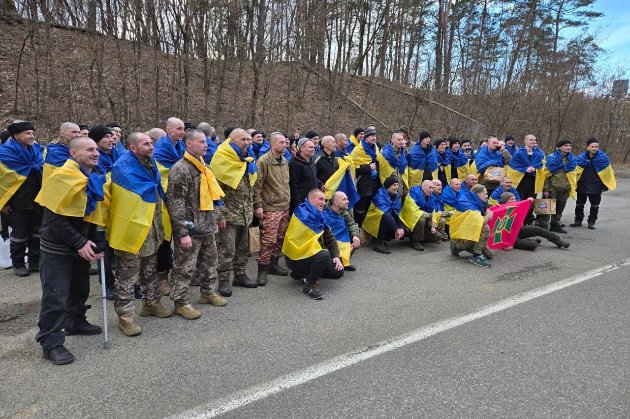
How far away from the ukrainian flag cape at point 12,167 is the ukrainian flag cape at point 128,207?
2.67 meters

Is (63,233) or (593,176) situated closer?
(63,233)

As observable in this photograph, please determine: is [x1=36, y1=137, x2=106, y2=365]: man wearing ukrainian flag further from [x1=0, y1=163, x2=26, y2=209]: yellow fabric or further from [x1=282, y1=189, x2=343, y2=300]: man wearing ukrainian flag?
[x1=0, y1=163, x2=26, y2=209]: yellow fabric

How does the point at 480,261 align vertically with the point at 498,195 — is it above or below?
below

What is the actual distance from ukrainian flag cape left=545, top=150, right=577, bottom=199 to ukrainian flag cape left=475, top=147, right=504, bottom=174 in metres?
0.98

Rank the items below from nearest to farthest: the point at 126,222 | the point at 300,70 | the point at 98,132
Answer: the point at 126,222, the point at 98,132, the point at 300,70

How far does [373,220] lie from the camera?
7.83 metres

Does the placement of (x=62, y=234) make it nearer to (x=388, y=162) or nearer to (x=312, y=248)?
(x=312, y=248)

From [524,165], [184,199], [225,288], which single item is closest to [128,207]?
[184,199]

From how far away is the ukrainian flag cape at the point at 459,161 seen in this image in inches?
413

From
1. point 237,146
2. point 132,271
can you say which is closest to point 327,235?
point 237,146

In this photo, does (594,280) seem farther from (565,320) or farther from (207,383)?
(207,383)

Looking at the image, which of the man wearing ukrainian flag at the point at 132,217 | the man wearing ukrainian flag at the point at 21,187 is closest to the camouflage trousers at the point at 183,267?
the man wearing ukrainian flag at the point at 132,217

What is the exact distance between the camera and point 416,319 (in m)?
4.71

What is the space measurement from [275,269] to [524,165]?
6374mm
